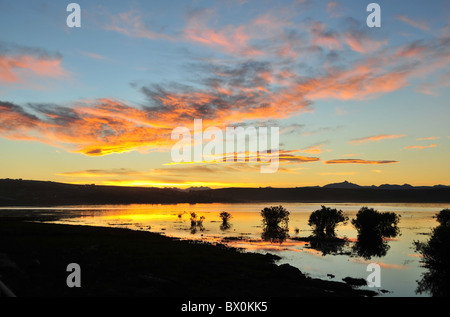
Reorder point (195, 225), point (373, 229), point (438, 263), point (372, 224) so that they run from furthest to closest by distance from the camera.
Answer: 1. point (195, 225)
2. point (373, 229)
3. point (372, 224)
4. point (438, 263)

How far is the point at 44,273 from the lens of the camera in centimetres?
3106

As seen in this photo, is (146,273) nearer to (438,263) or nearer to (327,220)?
(438,263)

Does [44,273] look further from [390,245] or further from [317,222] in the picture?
[317,222]

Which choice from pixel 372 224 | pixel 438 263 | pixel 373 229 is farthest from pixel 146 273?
pixel 373 229

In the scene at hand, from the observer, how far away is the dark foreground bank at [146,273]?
28.0m

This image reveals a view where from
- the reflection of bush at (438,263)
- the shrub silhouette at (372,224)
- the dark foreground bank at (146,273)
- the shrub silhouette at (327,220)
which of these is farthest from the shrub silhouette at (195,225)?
the reflection of bush at (438,263)

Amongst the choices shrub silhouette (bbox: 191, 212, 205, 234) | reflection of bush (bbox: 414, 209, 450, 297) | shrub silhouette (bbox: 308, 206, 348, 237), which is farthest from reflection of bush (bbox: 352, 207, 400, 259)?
shrub silhouette (bbox: 191, 212, 205, 234)

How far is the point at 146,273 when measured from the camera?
34.2m

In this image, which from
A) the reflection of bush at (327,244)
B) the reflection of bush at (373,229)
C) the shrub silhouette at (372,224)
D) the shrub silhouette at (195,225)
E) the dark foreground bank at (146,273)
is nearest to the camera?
the dark foreground bank at (146,273)

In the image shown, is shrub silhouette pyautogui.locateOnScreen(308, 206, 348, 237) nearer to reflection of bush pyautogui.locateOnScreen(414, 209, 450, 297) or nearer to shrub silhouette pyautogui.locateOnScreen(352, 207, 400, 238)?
shrub silhouette pyautogui.locateOnScreen(352, 207, 400, 238)

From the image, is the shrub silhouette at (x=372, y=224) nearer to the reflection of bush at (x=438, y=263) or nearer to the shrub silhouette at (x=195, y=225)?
the reflection of bush at (x=438, y=263)
